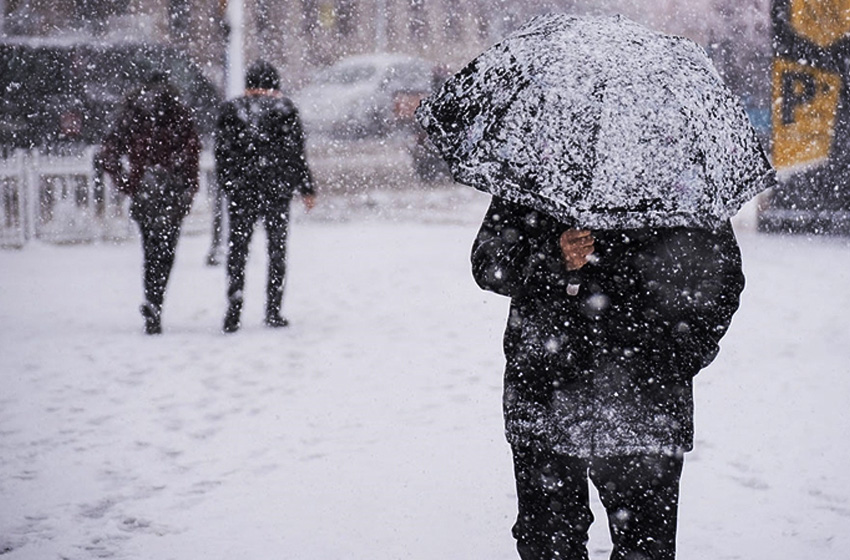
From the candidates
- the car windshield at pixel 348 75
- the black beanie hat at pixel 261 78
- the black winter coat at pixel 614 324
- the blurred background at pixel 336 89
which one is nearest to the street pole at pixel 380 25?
the blurred background at pixel 336 89

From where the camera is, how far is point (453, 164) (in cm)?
262

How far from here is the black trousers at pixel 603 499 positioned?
2703mm

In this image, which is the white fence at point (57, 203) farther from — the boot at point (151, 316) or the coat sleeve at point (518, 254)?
the coat sleeve at point (518, 254)

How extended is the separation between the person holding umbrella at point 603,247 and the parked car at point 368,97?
56.7 ft

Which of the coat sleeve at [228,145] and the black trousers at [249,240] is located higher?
the coat sleeve at [228,145]

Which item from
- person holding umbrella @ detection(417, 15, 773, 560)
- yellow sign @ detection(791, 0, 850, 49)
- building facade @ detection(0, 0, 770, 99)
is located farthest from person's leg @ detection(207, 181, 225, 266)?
building facade @ detection(0, 0, 770, 99)

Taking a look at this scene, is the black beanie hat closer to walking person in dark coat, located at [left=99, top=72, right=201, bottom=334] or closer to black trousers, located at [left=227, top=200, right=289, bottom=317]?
walking person in dark coat, located at [left=99, top=72, right=201, bottom=334]

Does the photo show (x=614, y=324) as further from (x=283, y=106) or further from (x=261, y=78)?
(x=261, y=78)

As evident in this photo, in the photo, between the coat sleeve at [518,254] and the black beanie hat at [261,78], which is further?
the black beanie hat at [261,78]

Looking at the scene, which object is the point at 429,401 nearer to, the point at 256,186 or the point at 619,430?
the point at 256,186

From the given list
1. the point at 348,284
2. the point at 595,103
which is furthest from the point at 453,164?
the point at 348,284

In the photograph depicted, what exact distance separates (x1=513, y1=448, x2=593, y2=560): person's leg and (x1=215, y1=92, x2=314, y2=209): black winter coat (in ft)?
16.2

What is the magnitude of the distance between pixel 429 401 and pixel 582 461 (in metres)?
3.17

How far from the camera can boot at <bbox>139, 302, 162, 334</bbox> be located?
7.47 m
